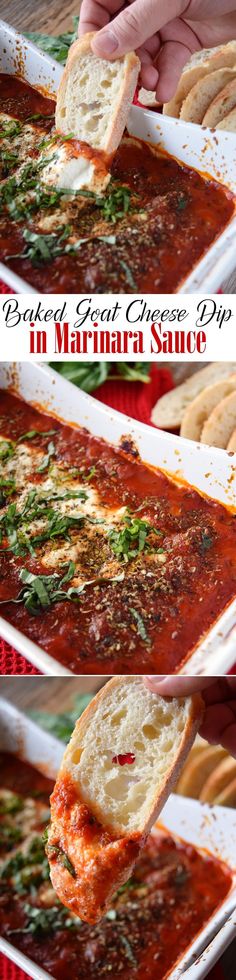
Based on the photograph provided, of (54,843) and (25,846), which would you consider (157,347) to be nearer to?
(54,843)

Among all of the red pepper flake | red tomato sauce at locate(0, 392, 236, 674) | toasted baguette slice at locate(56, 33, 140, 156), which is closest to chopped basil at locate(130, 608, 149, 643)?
red tomato sauce at locate(0, 392, 236, 674)

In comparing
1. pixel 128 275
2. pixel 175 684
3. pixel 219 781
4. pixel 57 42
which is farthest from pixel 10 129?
pixel 219 781

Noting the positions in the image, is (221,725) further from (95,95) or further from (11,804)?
(95,95)

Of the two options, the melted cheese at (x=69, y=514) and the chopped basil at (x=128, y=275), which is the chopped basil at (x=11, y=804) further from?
the chopped basil at (x=128, y=275)

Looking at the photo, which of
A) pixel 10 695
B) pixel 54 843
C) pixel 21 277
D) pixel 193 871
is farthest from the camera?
pixel 10 695

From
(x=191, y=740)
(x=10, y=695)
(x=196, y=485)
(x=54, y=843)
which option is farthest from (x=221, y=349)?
(x=10, y=695)
